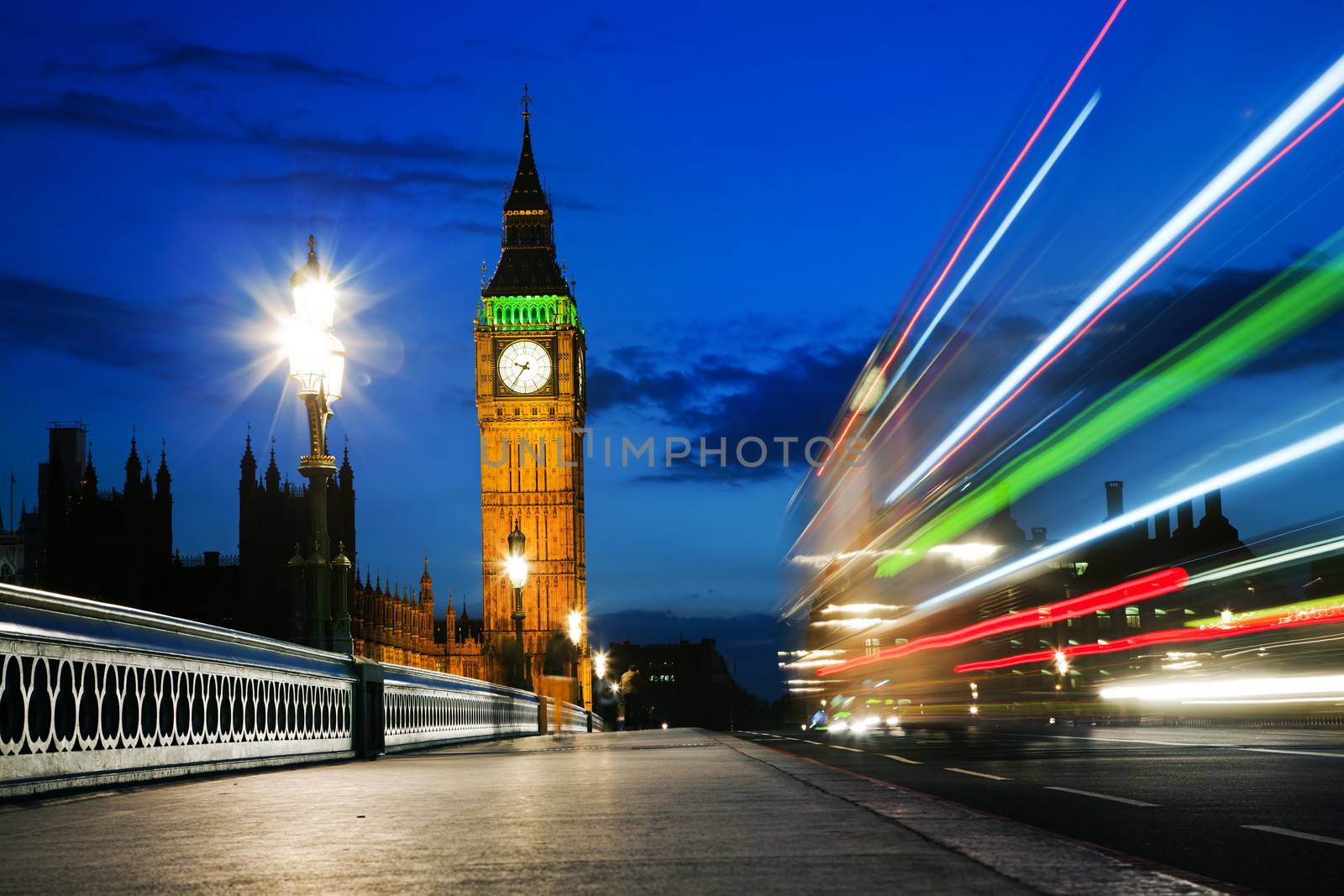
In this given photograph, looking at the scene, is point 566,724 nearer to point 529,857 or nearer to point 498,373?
point 529,857

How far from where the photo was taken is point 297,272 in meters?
16.6

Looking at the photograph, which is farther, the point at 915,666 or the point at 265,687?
the point at 915,666

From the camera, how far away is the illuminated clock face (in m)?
124

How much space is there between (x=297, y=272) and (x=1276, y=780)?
10741 millimetres

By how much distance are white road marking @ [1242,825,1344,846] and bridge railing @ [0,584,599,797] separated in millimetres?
6294

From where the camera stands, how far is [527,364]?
124125 millimetres

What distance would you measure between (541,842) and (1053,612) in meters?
48.1

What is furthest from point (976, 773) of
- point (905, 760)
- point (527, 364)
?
point (527, 364)

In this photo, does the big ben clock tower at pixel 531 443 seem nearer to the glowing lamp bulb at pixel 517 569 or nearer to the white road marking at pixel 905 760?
the glowing lamp bulb at pixel 517 569

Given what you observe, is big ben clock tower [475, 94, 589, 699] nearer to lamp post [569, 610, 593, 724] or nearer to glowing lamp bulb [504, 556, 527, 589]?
lamp post [569, 610, 593, 724]

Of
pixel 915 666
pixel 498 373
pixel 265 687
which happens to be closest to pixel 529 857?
pixel 265 687

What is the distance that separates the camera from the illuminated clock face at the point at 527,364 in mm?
123875

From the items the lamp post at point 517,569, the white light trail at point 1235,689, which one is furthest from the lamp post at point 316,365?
the lamp post at point 517,569

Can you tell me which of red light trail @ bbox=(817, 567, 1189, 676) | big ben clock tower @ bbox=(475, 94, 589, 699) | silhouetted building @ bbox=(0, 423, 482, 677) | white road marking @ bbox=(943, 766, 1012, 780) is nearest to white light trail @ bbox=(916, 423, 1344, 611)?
red light trail @ bbox=(817, 567, 1189, 676)
